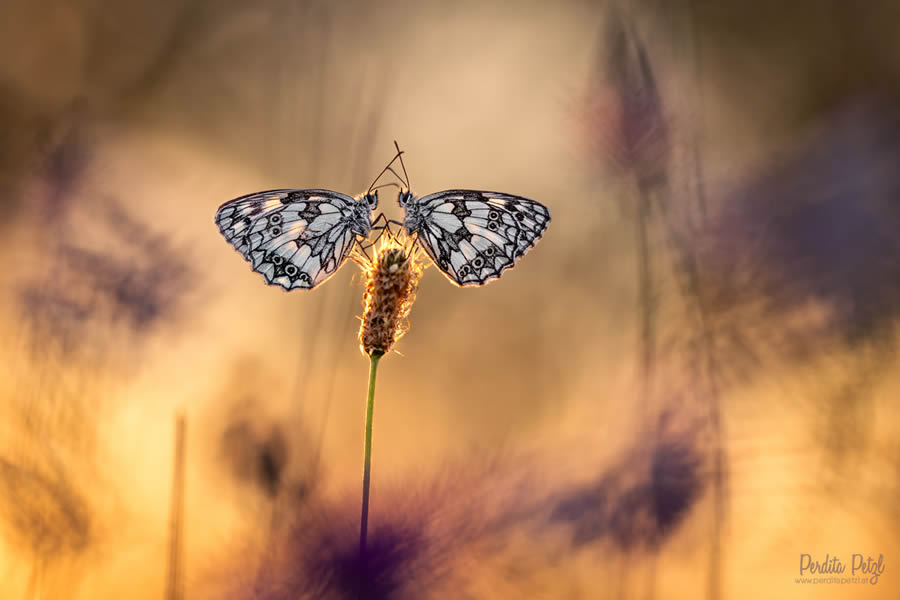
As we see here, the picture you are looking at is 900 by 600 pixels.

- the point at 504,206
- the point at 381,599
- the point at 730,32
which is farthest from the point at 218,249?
the point at 730,32

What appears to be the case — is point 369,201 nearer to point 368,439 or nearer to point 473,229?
point 473,229

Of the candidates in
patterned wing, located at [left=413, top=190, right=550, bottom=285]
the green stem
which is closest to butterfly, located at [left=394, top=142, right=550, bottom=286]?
patterned wing, located at [left=413, top=190, right=550, bottom=285]

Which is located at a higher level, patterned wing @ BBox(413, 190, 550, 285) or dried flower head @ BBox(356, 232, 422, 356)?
patterned wing @ BBox(413, 190, 550, 285)

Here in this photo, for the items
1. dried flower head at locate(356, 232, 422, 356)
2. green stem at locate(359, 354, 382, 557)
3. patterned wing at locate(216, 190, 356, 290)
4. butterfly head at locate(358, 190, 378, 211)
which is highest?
butterfly head at locate(358, 190, 378, 211)

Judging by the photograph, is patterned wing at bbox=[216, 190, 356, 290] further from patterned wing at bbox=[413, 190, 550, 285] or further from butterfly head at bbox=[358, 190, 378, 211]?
patterned wing at bbox=[413, 190, 550, 285]

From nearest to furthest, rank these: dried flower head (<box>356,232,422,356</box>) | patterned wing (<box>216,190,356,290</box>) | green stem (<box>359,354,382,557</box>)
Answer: green stem (<box>359,354,382,557</box>)
dried flower head (<box>356,232,422,356</box>)
patterned wing (<box>216,190,356,290</box>)

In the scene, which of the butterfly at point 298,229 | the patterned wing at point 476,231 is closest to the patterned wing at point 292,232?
the butterfly at point 298,229

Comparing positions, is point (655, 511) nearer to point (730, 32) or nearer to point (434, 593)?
point (434, 593)

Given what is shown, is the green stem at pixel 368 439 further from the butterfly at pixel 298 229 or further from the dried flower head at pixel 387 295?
the butterfly at pixel 298 229
